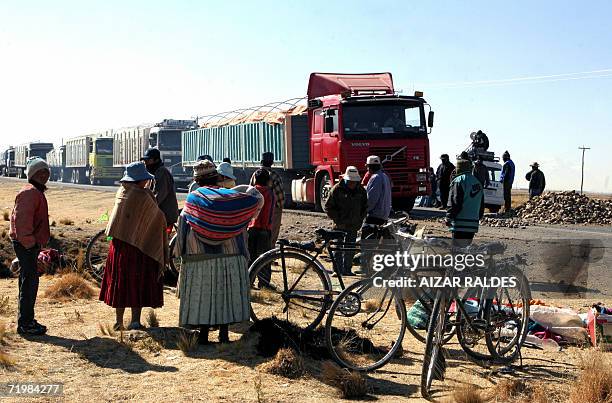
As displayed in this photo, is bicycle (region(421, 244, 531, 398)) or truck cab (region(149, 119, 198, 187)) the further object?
truck cab (region(149, 119, 198, 187))

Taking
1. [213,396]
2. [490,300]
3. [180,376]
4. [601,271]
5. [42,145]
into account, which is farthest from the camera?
[42,145]

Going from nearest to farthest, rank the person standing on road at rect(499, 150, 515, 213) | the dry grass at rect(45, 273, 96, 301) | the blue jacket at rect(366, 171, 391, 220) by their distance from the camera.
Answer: the dry grass at rect(45, 273, 96, 301) → the blue jacket at rect(366, 171, 391, 220) → the person standing on road at rect(499, 150, 515, 213)

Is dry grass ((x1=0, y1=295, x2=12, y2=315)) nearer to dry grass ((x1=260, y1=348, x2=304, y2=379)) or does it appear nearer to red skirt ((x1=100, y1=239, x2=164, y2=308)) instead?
red skirt ((x1=100, y1=239, x2=164, y2=308))

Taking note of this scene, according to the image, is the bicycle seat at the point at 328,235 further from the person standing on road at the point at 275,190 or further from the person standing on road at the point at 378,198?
the person standing on road at the point at 378,198

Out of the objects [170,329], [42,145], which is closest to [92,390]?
[170,329]

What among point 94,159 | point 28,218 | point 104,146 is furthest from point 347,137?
point 94,159

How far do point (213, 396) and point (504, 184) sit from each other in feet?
70.2

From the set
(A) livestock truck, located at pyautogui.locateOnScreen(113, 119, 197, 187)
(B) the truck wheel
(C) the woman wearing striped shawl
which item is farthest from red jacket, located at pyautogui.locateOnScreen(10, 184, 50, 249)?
(A) livestock truck, located at pyautogui.locateOnScreen(113, 119, 197, 187)

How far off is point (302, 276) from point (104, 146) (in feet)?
160

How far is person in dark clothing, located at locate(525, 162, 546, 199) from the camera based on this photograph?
2773 centimetres

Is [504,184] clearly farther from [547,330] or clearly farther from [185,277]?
[185,277]

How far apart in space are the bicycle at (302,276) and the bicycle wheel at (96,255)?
13.4 ft

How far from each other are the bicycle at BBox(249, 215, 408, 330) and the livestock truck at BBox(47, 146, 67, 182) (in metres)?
62.2

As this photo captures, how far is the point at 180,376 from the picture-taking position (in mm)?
6719
